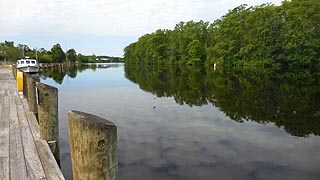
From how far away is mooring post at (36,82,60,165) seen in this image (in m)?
5.23

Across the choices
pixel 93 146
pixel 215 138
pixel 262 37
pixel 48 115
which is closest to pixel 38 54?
pixel 262 37

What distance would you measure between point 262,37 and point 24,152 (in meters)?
52.6

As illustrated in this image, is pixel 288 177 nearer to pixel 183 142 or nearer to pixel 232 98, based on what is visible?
pixel 183 142

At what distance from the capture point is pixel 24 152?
4.57 m

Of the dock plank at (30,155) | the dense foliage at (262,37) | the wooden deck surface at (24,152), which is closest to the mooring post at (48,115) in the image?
the wooden deck surface at (24,152)

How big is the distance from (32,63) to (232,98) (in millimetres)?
32689

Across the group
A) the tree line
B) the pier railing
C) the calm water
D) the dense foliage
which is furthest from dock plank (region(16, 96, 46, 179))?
the tree line

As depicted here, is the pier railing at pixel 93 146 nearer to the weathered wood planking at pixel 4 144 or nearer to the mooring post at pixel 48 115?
the weathered wood planking at pixel 4 144

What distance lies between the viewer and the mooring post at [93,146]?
2.16 m

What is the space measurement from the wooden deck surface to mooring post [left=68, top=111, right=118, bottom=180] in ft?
5.13

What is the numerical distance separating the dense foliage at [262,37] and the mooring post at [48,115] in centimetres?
4750

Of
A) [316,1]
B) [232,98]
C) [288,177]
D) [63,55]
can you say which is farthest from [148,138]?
[63,55]

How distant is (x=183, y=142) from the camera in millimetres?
8555

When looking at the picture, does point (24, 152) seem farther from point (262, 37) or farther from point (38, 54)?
point (38, 54)
